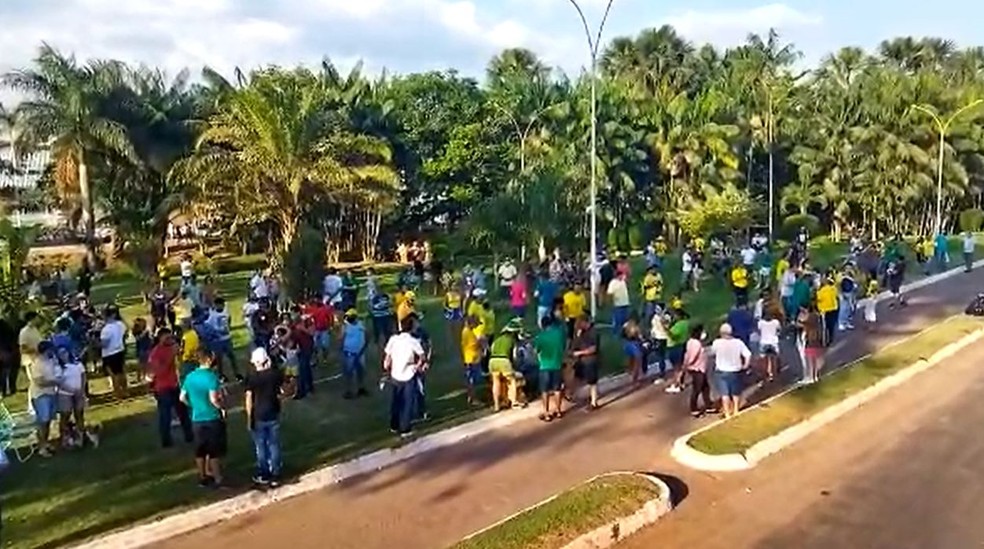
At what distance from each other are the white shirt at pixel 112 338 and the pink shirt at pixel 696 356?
26.7ft

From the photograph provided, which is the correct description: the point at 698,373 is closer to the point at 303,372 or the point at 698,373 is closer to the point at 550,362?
the point at 550,362

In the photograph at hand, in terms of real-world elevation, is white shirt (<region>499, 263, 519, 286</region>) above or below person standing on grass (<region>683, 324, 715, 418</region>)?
above

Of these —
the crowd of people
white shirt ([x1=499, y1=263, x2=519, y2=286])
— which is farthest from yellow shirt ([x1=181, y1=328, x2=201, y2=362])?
white shirt ([x1=499, y1=263, x2=519, y2=286])

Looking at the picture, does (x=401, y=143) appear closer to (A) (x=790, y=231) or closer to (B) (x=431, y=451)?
(A) (x=790, y=231)

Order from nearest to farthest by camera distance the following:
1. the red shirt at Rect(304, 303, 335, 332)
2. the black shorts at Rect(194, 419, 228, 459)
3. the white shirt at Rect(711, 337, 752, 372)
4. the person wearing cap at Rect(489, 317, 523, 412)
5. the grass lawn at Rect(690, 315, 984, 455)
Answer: the black shorts at Rect(194, 419, 228, 459) → the grass lawn at Rect(690, 315, 984, 455) → the white shirt at Rect(711, 337, 752, 372) → the person wearing cap at Rect(489, 317, 523, 412) → the red shirt at Rect(304, 303, 335, 332)

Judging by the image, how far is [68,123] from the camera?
122ft

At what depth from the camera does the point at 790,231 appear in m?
54.2

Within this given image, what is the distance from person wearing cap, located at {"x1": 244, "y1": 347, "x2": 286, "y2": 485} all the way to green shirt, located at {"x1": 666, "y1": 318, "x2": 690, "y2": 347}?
7.73 meters

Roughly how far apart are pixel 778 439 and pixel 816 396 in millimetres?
2547

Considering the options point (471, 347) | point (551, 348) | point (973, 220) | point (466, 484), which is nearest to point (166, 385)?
point (466, 484)

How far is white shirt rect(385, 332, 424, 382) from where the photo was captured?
13.7 m

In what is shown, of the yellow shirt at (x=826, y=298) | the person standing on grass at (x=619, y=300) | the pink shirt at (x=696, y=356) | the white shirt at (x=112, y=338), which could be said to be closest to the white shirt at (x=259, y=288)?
the white shirt at (x=112, y=338)

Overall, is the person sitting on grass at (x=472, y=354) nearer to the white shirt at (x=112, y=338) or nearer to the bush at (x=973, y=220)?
the white shirt at (x=112, y=338)

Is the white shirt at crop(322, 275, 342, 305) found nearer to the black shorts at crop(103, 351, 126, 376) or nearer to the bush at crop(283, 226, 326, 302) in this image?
the bush at crop(283, 226, 326, 302)
